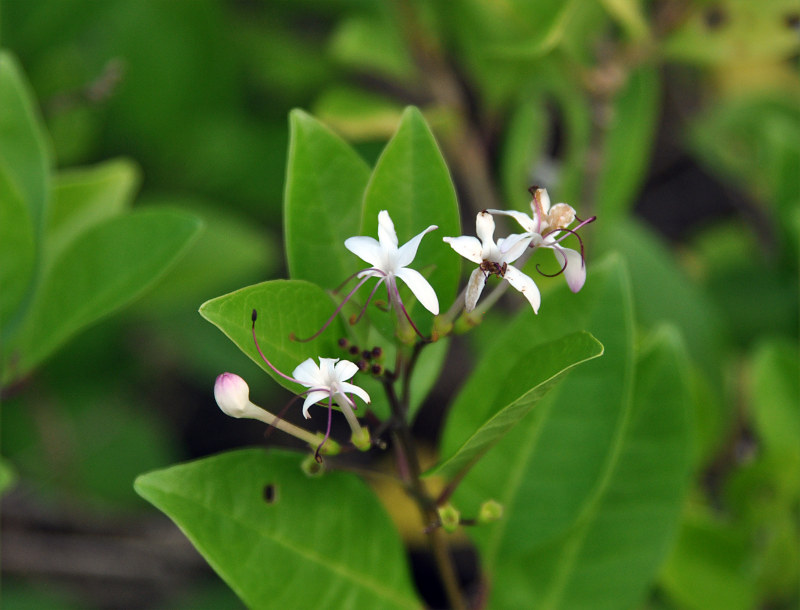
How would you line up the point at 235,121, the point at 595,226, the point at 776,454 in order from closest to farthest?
the point at 776,454
the point at 595,226
the point at 235,121

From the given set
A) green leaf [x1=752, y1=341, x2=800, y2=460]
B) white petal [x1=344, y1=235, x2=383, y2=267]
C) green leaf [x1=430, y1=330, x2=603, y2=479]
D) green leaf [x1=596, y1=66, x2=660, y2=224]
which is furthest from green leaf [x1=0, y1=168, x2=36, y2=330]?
green leaf [x1=752, y1=341, x2=800, y2=460]

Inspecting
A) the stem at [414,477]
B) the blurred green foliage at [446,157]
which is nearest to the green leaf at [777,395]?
the blurred green foliage at [446,157]

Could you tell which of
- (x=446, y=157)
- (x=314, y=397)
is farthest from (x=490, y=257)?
(x=446, y=157)

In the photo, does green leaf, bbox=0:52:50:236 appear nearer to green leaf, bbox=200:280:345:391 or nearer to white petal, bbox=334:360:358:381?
green leaf, bbox=200:280:345:391

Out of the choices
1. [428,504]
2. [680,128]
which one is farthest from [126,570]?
[680,128]

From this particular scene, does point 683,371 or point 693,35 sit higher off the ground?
point 693,35

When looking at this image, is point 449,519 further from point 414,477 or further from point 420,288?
point 420,288

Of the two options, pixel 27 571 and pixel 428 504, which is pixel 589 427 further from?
pixel 27 571
